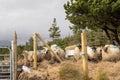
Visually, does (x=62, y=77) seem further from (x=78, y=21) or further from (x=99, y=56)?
(x=78, y=21)

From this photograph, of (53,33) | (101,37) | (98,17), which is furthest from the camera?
(53,33)

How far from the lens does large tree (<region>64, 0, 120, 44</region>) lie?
16.6 m

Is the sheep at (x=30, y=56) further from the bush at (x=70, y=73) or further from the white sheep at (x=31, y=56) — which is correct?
the bush at (x=70, y=73)

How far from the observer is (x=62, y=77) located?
42.8ft

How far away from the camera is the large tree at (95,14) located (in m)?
16.6

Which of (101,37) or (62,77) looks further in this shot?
(101,37)

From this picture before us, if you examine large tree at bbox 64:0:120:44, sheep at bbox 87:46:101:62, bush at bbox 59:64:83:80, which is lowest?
bush at bbox 59:64:83:80

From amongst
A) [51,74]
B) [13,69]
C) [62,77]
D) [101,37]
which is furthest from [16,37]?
[101,37]

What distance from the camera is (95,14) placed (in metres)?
17.0

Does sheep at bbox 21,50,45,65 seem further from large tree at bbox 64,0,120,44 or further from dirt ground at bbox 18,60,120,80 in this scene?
large tree at bbox 64,0,120,44

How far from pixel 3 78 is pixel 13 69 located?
73cm

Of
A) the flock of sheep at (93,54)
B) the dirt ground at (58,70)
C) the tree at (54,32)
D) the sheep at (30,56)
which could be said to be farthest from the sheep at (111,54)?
the tree at (54,32)

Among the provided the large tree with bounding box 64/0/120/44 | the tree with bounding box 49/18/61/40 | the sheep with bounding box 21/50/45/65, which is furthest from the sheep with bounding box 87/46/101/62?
the tree with bounding box 49/18/61/40

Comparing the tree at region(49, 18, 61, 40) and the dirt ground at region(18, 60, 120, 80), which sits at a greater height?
the tree at region(49, 18, 61, 40)
